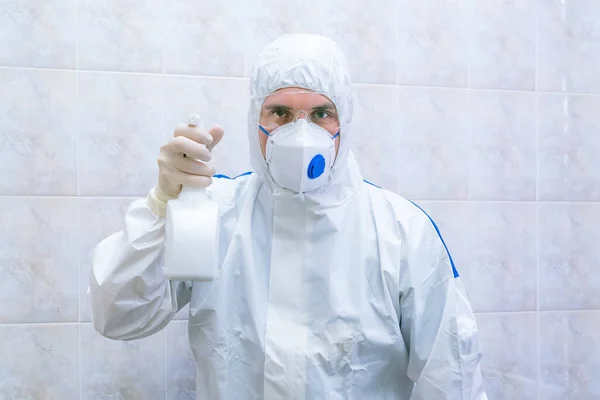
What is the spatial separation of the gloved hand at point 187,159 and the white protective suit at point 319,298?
25 centimetres

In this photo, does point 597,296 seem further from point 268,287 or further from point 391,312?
point 268,287

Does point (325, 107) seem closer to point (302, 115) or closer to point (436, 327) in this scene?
point (302, 115)

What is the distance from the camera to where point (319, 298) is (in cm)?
152

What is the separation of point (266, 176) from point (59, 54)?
653mm

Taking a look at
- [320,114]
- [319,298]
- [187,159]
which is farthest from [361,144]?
[187,159]

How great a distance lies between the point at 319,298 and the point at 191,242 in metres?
0.41

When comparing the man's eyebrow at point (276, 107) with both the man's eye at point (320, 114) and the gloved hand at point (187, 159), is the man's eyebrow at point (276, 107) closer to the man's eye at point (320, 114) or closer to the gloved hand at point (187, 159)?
the man's eye at point (320, 114)

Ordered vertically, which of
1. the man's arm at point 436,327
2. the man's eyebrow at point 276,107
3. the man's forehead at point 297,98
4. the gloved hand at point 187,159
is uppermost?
the man's forehead at point 297,98

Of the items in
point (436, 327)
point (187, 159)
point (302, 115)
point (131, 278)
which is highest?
point (302, 115)

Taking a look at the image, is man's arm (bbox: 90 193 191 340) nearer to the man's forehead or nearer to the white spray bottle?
the white spray bottle

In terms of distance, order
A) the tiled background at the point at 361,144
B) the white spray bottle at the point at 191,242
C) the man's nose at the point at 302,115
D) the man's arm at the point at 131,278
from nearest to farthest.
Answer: the white spray bottle at the point at 191,242 → the man's arm at the point at 131,278 → the man's nose at the point at 302,115 → the tiled background at the point at 361,144

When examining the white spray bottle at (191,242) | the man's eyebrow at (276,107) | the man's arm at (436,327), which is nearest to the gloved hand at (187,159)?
the white spray bottle at (191,242)

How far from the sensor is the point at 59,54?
1752 millimetres

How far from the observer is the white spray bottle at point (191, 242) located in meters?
1.21
